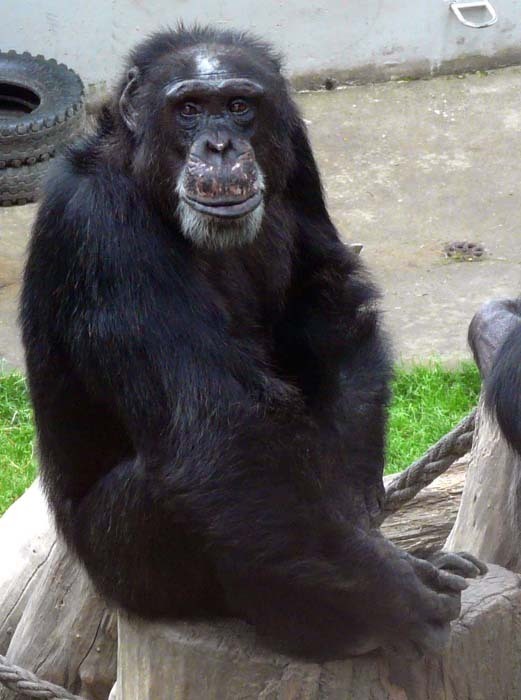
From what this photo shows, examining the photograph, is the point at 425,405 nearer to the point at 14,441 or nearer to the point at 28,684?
the point at 14,441

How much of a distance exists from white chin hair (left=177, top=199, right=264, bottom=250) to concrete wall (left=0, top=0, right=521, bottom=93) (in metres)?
5.52

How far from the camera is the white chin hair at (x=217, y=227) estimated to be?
299cm

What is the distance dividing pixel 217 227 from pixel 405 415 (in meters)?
2.85

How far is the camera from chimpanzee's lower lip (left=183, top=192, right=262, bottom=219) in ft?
9.78

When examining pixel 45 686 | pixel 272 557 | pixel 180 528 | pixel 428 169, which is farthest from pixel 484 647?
pixel 428 169

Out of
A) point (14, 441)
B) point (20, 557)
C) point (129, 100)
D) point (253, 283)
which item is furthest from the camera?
point (14, 441)

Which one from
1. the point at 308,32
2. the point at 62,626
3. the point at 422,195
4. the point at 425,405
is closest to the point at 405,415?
the point at 425,405

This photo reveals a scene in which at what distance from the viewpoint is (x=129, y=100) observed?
313cm

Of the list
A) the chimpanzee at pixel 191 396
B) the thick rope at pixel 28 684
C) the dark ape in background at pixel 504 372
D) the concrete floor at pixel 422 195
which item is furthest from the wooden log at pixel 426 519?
the concrete floor at pixel 422 195

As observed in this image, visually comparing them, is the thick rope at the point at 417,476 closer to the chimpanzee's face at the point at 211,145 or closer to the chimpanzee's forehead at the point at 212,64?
the chimpanzee's face at the point at 211,145

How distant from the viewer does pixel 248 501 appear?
114 inches

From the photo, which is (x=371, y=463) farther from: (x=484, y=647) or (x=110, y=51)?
(x=110, y=51)

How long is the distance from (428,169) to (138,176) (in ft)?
16.8

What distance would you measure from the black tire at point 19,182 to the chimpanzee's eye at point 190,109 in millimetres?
4015
